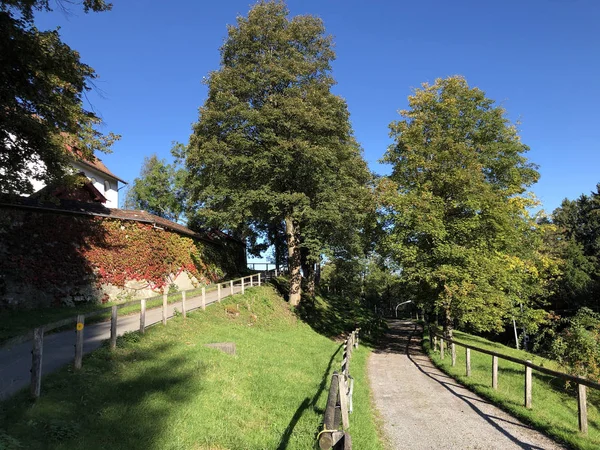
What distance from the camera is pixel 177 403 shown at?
660 centimetres

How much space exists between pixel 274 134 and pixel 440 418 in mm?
16506

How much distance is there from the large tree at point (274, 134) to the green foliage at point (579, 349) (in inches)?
445

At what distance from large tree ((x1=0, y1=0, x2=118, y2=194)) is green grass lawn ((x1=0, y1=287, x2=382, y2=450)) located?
635 cm

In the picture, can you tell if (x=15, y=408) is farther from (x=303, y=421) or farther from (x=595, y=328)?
(x=595, y=328)

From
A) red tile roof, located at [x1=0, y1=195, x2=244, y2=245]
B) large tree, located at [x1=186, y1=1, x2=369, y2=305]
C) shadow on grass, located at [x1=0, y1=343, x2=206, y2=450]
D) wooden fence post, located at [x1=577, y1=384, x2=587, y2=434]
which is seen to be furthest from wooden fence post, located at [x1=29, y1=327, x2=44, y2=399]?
large tree, located at [x1=186, y1=1, x2=369, y2=305]

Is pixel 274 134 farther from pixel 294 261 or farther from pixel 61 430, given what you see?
pixel 61 430

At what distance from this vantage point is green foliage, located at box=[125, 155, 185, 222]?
1961 inches

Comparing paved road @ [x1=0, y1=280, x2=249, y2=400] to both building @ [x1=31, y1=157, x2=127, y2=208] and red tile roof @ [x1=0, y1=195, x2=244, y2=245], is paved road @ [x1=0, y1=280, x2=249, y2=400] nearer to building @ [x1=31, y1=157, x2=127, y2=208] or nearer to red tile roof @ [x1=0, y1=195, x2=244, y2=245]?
red tile roof @ [x1=0, y1=195, x2=244, y2=245]

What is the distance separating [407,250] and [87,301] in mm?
14228

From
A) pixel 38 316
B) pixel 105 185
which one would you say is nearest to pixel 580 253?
pixel 105 185

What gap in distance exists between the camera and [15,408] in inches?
212

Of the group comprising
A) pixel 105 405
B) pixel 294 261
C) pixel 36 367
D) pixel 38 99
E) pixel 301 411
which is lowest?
pixel 301 411

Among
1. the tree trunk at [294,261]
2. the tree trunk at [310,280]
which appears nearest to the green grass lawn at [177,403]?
the tree trunk at [294,261]

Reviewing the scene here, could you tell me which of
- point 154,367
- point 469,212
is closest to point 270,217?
point 469,212
